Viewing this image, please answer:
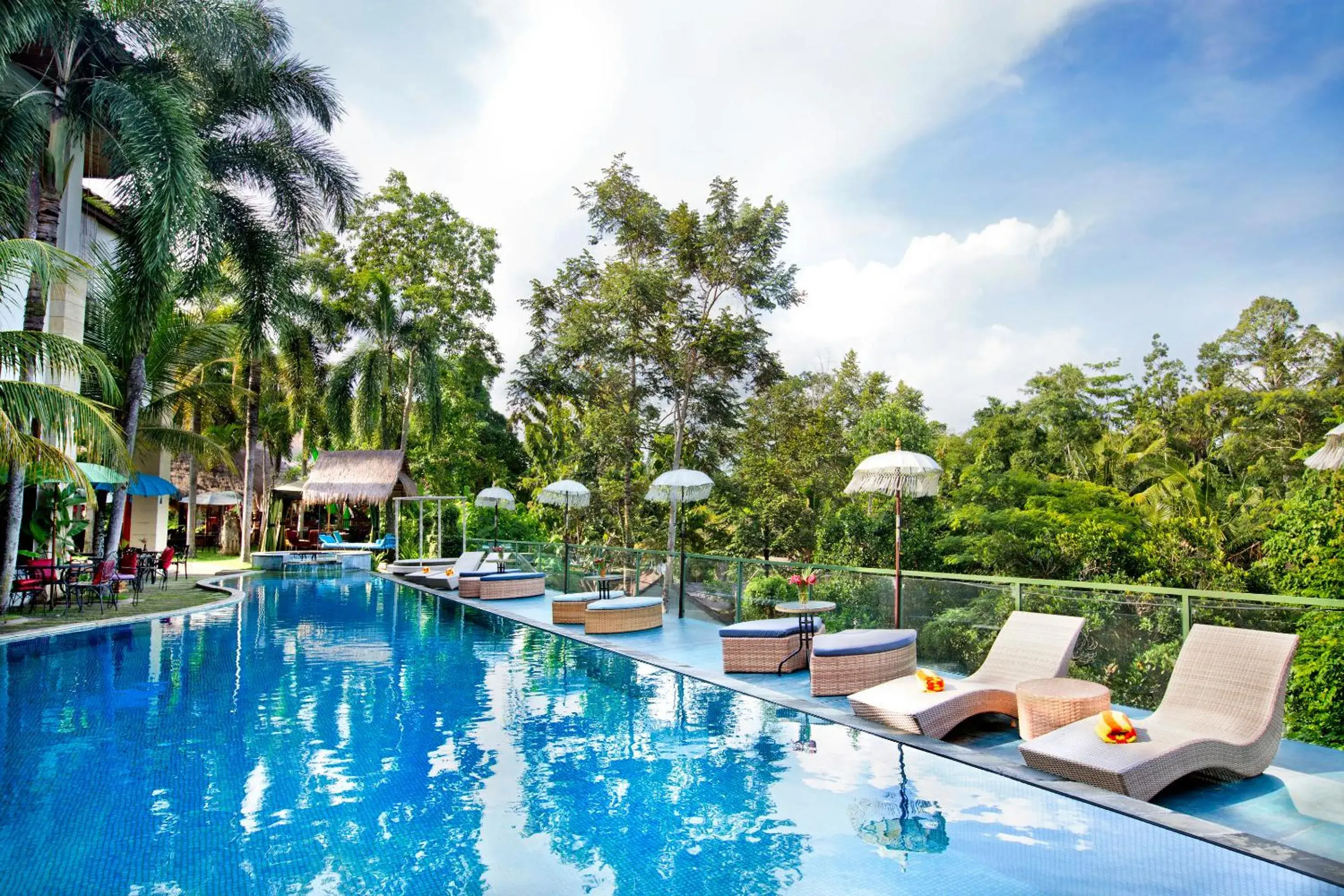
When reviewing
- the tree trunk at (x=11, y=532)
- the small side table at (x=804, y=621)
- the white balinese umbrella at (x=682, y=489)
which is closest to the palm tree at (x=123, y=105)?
the tree trunk at (x=11, y=532)

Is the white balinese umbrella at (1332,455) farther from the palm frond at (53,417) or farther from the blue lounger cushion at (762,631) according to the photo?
the palm frond at (53,417)

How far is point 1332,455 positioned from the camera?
5172 millimetres

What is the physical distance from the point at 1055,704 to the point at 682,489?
8082 mm

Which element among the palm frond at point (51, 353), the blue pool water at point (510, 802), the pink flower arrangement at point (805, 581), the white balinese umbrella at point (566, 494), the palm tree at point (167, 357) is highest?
the palm tree at point (167, 357)

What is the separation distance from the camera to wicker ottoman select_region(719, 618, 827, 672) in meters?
8.55

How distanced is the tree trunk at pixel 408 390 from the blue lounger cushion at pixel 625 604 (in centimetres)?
1764

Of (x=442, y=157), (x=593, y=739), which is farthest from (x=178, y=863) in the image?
(x=442, y=157)

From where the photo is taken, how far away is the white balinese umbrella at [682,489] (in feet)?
41.3

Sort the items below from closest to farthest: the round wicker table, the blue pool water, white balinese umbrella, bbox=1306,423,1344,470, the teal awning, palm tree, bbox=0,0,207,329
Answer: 1. the blue pool water
2. white balinese umbrella, bbox=1306,423,1344,470
3. the round wicker table
4. palm tree, bbox=0,0,207,329
5. the teal awning

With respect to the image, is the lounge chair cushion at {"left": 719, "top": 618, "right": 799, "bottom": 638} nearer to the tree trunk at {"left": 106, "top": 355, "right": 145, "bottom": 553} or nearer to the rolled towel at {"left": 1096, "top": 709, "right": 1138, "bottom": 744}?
the rolled towel at {"left": 1096, "top": 709, "right": 1138, "bottom": 744}

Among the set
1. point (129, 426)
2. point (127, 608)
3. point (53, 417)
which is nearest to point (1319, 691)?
point (53, 417)

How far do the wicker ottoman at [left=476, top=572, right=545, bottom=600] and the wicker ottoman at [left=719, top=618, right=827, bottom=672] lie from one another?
8757 millimetres

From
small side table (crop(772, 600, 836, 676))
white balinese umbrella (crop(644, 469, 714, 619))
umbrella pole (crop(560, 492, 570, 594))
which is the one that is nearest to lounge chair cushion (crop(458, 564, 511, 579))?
umbrella pole (crop(560, 492, 570, 594))

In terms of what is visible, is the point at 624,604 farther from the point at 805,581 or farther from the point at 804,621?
the point at 804,621
